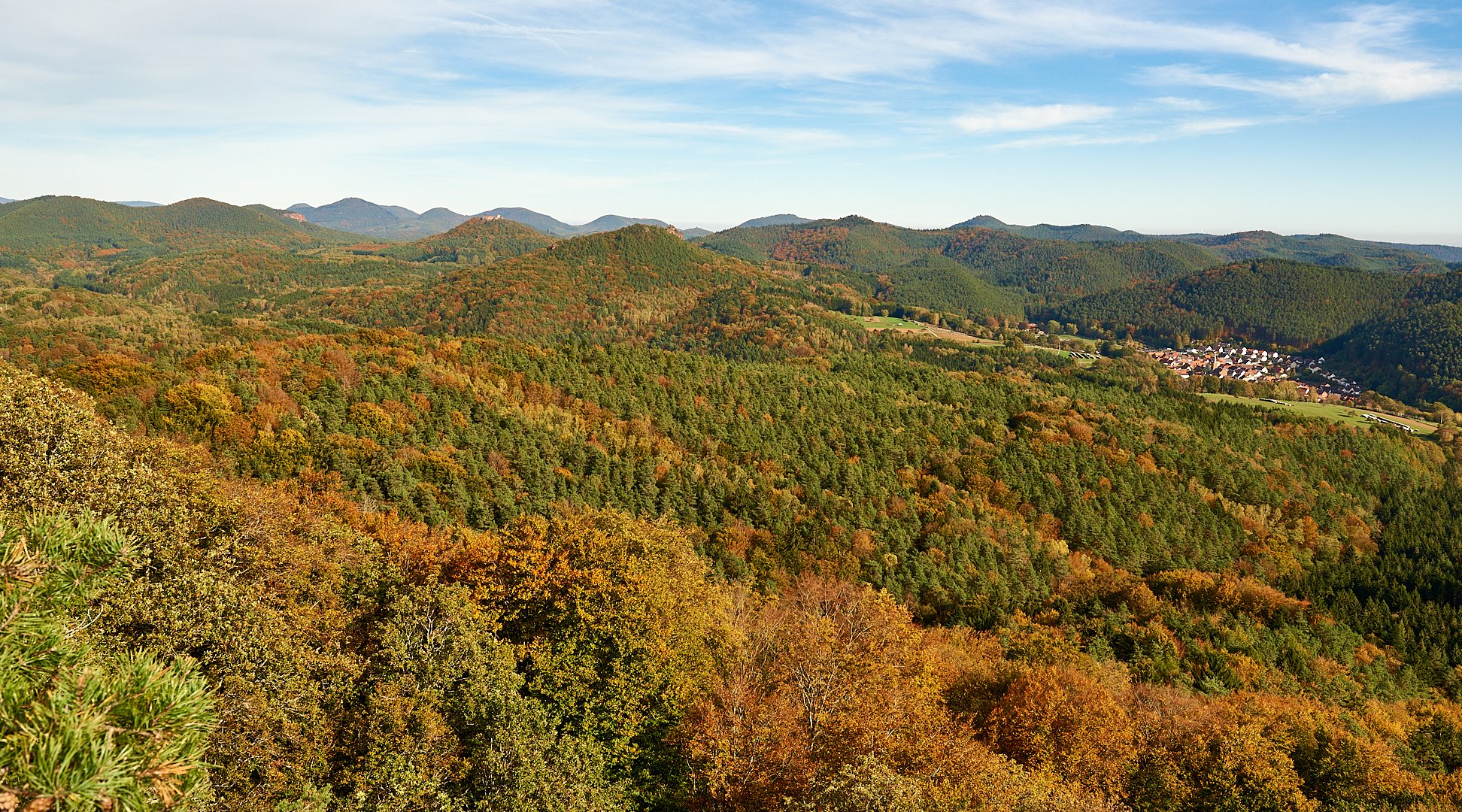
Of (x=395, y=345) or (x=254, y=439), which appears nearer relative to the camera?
(x=254, y=439)

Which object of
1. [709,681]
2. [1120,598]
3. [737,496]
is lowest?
[1120,598]

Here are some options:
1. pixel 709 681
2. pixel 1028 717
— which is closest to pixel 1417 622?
pixel 1028 717

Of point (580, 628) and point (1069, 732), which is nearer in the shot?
point (580, 628)

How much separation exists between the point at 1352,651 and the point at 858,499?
78375 millimetres

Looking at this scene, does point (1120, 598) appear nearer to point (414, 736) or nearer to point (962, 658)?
point (962, 658)

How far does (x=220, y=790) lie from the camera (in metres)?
22.2

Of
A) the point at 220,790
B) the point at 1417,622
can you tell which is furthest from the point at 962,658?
the point at 1417,622

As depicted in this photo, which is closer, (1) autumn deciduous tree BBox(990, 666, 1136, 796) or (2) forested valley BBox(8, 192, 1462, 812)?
(2) forested valley BBox(8, 192, 1462, 812)

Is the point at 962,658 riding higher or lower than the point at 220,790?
lower

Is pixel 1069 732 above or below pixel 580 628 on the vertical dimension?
below

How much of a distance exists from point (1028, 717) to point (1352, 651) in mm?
98460

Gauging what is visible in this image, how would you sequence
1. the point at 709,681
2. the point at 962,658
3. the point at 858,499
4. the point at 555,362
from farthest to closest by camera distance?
the point at 555,362, the point at 858,499, the point at 962,658, the point at 709,681

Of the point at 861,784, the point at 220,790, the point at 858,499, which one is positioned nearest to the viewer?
the point at 861,784

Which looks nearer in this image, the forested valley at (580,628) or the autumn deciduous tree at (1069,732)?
the forested valley at (580,628)
